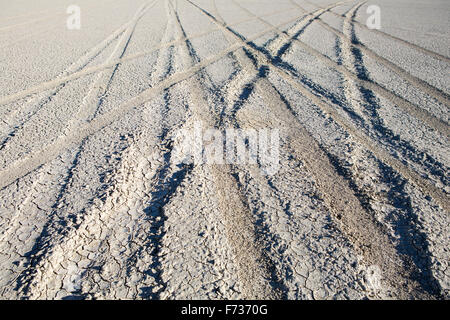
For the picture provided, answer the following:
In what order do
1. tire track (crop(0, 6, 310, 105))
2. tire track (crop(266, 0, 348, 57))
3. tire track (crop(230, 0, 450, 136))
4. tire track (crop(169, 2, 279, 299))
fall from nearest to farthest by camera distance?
tire track (crop(169, 2, 279, 299)), tire track (crop(230, 0, 450, 136)), tire track (crop(0, 6, 310, 105)), tire track (crop(266, 0, 348, 57))

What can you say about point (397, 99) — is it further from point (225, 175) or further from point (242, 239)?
point (242, 239)

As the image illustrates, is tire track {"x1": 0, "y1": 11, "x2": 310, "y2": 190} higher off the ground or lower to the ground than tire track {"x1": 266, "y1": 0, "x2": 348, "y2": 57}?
lower

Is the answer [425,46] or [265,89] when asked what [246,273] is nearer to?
[265,89]

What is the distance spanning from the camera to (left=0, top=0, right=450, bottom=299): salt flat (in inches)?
63.8

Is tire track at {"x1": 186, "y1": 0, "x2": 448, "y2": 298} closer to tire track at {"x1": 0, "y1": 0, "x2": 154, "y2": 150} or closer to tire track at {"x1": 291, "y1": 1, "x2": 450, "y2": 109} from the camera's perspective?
tire track at {"x1": 291, "y1": 1, "x2": 450, "y2": 109}

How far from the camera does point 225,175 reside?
7.58ft

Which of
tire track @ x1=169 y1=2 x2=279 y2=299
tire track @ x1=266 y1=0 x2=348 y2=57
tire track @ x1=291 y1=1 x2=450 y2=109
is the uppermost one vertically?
tire track @ x1=266 y1=0 x2=348 y2=57

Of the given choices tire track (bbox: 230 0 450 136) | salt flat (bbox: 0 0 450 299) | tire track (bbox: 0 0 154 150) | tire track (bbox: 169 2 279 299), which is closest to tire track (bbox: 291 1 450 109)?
salt flat (bbox: 0 0 450 299)

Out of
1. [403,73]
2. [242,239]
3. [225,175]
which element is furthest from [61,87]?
[403,73]

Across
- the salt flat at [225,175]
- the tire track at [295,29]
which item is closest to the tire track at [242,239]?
the salt flat at [225,175]

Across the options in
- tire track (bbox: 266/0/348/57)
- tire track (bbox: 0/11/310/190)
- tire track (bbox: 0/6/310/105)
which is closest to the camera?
tire track (bbox: 0/11/310/190)

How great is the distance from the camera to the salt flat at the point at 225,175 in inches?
63.8

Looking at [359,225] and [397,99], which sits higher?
[397,99]

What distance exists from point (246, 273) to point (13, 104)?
330cm
